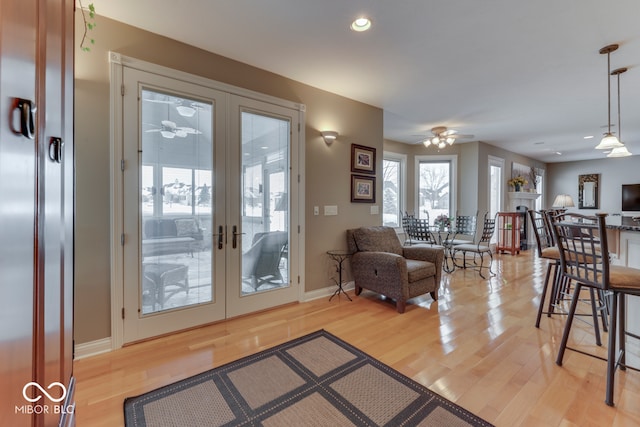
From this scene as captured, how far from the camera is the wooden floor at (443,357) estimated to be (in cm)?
163

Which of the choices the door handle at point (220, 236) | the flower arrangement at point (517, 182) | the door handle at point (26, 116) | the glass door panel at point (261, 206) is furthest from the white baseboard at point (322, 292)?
the flower arrangement at point (517, 182)

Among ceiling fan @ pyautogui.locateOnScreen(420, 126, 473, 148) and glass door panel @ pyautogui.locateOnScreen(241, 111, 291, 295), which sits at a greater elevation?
ceiling fan @ pyautogui.locateOnScreen(420, 126, 473, 148)

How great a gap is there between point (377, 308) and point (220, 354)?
1.76m

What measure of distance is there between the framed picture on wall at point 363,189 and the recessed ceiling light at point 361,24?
6.13 ft

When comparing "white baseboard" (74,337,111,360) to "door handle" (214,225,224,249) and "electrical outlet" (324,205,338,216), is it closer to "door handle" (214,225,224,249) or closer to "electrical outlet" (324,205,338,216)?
"door handle" (214,225,224,249)

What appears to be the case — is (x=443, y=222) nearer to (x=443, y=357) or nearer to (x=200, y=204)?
(x=443, y=357)

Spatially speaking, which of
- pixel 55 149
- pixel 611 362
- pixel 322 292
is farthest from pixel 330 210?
pixel 55 149

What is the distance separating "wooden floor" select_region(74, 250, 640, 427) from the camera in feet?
5.35

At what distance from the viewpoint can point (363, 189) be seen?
3994 millimetres

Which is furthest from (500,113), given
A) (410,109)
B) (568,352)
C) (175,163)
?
(175,163)

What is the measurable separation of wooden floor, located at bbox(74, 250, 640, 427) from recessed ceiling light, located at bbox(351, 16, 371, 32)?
268 cm

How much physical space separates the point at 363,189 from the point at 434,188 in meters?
3.36

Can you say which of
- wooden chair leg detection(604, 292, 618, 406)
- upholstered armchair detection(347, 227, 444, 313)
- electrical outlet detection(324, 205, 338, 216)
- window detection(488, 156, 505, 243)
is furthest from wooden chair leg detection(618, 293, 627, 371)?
window detection(488, 156, 505, 243)

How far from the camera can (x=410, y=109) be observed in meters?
4.28
